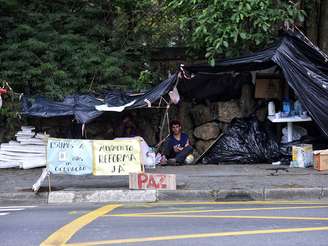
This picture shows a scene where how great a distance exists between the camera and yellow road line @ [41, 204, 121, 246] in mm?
6531

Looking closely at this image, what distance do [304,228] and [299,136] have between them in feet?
22.0

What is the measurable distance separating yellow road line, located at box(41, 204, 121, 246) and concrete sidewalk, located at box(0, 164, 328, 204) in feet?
4.08

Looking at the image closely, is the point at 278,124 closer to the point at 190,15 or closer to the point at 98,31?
the point at 190,15

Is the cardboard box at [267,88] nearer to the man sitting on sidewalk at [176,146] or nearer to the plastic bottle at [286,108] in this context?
the plastic bottle at [286,108]

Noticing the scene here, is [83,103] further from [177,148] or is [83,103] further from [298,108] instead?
[298,108]

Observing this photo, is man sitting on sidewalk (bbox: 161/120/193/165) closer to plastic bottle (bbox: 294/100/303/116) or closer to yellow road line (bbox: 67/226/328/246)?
plastic bottle (bbox: 294/100/303/116)

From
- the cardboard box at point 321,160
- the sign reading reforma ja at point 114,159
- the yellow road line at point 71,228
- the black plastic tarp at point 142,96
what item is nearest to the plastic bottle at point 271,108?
the cardboard box at point 321,160

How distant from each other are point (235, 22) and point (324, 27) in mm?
3322

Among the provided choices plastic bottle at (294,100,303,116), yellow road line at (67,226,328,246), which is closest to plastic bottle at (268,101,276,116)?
plastic bottle at (294,100,303,116)

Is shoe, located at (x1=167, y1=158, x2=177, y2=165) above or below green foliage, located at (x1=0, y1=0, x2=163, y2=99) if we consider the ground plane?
below

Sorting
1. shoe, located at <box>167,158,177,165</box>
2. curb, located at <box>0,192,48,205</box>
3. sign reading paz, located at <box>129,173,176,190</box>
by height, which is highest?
shoe, located at <box>167,158,177,165</box>

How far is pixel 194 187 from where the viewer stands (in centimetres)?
1039

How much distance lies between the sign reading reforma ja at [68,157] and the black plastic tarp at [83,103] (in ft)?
7.36

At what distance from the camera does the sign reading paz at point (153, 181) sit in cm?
1014
